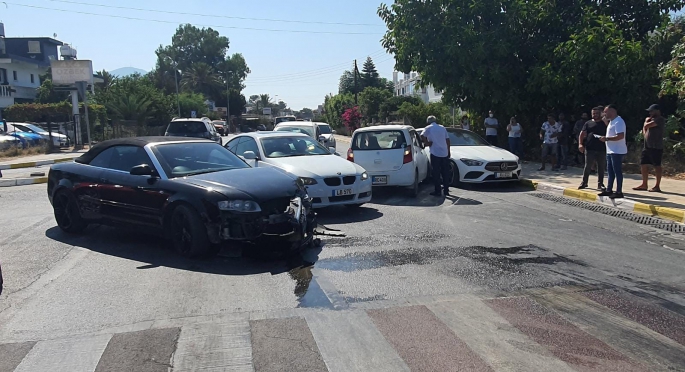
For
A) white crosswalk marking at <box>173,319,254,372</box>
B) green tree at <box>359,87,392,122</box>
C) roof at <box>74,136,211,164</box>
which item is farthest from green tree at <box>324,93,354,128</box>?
white crosswalk marking at <box>173,319,254,372</box>

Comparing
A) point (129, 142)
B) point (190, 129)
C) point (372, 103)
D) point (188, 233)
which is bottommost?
point (188, 233)

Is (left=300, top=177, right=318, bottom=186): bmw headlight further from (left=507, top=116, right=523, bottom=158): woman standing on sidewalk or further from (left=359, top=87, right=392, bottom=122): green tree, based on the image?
(left=359, top=87, right=392, bottom=122): green tree

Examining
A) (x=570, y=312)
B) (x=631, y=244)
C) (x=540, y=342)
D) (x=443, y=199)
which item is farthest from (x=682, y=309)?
(x=443, y=199)

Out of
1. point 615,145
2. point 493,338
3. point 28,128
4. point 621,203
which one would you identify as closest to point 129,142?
point 493,338

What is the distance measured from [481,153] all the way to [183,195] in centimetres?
878

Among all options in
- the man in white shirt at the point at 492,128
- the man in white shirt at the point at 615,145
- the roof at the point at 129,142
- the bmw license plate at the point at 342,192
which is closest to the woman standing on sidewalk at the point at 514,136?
the man in white shirt at the point at 492,128

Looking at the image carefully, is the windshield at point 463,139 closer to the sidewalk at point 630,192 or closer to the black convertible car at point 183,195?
the sidewalk at point 630,192

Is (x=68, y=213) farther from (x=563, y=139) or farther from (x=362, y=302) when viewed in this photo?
(x=563, y=139)

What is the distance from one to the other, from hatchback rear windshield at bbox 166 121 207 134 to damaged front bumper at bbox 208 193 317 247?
1461 centimetres

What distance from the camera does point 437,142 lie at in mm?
12297

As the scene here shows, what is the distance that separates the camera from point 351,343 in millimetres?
4547

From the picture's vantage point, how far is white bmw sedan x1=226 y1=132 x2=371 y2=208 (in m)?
9.88

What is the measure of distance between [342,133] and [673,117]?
147ft

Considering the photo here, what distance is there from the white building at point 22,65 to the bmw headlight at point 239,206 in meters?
48.1
